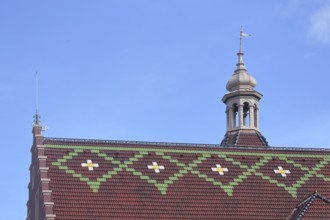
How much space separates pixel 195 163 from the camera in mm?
71062

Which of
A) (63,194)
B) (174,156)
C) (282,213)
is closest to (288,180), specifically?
(282,213)

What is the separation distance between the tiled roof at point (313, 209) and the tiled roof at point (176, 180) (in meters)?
1.04

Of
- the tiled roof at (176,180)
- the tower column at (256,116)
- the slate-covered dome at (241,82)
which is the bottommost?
the tiled roof at (176,180)

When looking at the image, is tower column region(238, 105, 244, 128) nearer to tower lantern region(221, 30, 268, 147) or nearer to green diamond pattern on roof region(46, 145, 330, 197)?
tower lantern region(221, 30, 268, 147)

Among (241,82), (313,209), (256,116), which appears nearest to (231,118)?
(256,116)

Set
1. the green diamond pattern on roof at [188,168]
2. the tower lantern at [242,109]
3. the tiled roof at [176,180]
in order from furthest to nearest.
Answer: the tower lantern at [242,109], the green diamond pattern on roof at [188,168], the tiled roof at [176,180]

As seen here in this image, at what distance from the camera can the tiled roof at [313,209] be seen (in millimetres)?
65438

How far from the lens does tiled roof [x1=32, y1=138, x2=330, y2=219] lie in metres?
65.4

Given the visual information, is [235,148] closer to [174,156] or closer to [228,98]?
[174,156]

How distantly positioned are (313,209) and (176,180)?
970 cm

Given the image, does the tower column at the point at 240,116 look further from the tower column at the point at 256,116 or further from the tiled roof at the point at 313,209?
the tiled roof at the point at 313,209

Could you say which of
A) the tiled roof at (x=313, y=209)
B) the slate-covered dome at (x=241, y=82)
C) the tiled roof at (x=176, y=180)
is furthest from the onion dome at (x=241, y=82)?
the tiled roof at (x=313, y=209)

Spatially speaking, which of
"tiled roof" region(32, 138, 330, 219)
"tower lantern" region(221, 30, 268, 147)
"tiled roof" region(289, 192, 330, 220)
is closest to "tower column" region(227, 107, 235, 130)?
"tower lantern" region(221, 30, 268, 147)

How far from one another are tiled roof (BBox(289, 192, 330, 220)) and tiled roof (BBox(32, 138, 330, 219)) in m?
1.04
